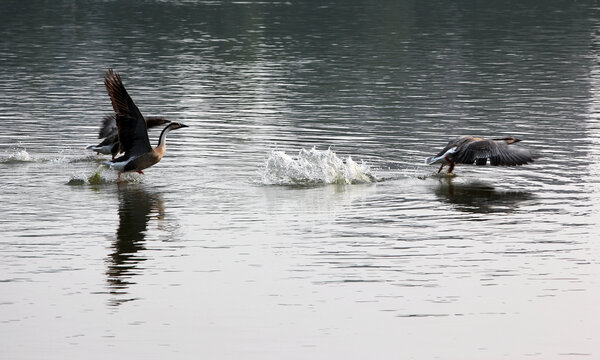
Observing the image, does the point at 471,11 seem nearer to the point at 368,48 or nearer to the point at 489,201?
the point at 368,48

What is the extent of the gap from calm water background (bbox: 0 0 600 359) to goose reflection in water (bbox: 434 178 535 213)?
7cm

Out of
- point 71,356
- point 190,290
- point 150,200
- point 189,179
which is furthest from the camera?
point 189,179

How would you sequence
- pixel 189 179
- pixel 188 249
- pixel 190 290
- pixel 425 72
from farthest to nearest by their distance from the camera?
1. pixel 425 72
2. pixel 189 179
3. pixel 188 249
4. pixel 190 290

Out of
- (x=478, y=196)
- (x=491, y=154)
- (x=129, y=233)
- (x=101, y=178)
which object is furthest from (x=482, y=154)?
(x=129, y=233)

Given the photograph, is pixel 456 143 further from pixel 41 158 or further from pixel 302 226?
pixel 41 158

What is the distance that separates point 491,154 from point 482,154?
0.54 ft

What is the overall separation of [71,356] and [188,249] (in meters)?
4.60

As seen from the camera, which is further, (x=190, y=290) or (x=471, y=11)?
(x=471, y=11)

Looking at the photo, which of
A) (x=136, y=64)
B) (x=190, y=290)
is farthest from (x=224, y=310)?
(x=136, y=64)

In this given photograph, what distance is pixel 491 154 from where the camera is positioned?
70.6 ft

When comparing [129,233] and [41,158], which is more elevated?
[41,158]

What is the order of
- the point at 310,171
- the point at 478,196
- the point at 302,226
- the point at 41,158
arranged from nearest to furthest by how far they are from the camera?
the point at 302,226 < the point at 478,196 < the point at 310,171 < the point at 41,158

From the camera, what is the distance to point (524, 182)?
2127 centimetres

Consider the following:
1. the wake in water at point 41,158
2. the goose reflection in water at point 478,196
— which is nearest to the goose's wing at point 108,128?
the wake in water at point 41,158
